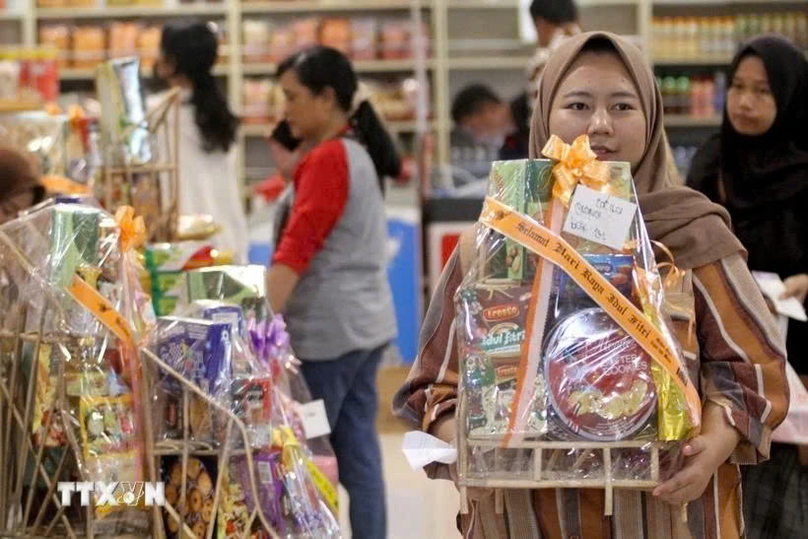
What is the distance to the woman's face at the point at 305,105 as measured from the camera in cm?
357

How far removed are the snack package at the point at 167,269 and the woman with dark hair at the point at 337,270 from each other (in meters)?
0.65

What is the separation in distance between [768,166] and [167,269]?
138 centimetres

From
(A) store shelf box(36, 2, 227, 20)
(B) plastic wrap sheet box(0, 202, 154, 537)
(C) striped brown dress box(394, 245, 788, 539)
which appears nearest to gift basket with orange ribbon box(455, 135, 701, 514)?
(C) striped brown dress box(394, 245, 788, 539)

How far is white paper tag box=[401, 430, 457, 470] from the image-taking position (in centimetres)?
178

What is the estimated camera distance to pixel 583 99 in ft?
6.31

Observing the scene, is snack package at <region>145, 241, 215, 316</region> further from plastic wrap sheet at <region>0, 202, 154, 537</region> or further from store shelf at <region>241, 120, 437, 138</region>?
store shelf at <region>241, 120, 437, 138</region>

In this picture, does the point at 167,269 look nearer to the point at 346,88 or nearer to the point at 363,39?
the point at 346,88

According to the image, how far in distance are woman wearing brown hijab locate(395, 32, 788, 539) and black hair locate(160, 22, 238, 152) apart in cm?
270

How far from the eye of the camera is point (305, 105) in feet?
11.7

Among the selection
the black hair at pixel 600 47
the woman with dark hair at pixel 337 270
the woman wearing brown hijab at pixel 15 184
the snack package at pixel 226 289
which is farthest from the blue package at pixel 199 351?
the woman with dark hair at pixel 337 270

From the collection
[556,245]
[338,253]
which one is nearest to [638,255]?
[556,245]

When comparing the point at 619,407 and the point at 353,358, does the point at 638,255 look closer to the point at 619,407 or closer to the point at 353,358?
the point at 619,407

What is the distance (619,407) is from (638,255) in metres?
0.20

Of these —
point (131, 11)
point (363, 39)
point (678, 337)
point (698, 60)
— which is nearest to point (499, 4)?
point (363, 39)
